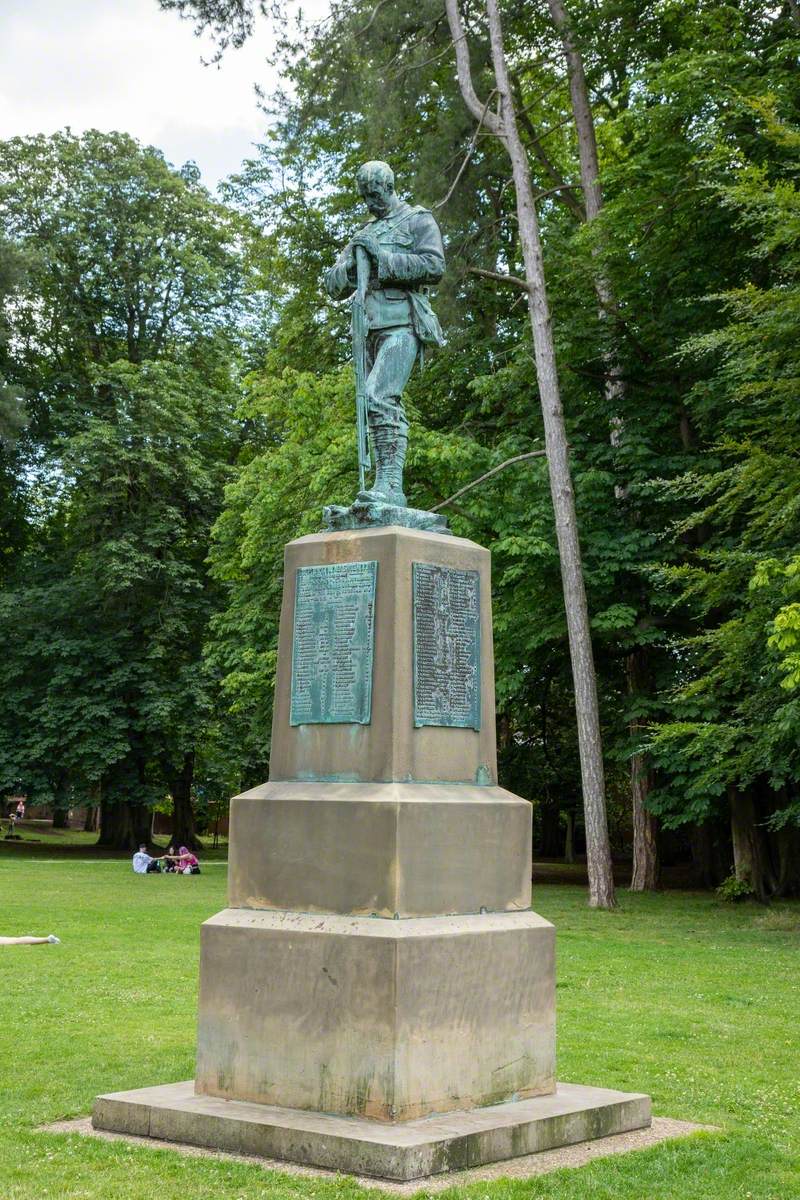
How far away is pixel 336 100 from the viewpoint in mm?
25938

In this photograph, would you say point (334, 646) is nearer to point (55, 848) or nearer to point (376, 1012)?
point (376, 1012)

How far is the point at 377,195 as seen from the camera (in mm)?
9734

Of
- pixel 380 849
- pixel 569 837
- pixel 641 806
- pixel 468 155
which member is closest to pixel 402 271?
pixel 380 849

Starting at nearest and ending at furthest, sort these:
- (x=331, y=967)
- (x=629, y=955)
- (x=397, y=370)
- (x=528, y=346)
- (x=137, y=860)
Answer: (x=331, y=967) < (x=397, y=370) < (x=629, y=955) < (x=528, y=346) < (x=137, y=860)

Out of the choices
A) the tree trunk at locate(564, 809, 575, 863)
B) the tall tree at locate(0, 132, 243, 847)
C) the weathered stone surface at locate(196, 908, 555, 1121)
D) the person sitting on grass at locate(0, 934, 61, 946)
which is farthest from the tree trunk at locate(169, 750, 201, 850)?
the weathered stone surface at locate(196, 908, 555, 1121)

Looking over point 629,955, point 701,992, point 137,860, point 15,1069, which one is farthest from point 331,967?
point 137,860

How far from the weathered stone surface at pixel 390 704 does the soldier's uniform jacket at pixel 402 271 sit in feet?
5.22

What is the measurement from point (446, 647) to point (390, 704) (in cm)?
63

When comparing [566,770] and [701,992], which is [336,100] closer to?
[701,992]

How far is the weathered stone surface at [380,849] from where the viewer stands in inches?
319

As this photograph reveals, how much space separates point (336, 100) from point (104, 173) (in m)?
20.0

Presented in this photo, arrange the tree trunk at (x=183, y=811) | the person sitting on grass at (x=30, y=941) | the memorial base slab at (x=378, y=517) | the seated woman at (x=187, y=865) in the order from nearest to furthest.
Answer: the memorial base slab at (x=378, y=517) < the person sitting on grass at (x=30, y=941) < the seated woman at (x=187, y=865) < the tree trunk at (x=183, y=811)

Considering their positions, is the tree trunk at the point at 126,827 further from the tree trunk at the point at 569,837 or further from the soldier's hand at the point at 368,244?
the soldier's hand at the point at 368,244

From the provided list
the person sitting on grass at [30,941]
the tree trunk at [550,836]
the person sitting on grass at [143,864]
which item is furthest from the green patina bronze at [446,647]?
the tree trunk at [550,836]
